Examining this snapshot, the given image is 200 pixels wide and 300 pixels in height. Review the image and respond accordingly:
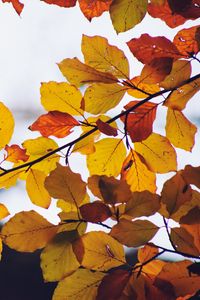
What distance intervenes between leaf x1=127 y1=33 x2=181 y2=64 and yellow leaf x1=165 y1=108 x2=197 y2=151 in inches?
4.6

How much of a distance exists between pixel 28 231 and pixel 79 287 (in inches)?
5.3

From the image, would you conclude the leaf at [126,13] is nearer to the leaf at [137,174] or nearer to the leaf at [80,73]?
the leaf at [80,73]

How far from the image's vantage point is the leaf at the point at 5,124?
79 centimetres

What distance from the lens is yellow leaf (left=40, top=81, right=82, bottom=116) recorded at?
0.80 m

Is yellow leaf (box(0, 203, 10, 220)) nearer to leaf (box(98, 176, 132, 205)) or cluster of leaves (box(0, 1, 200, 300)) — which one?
cluster of leaves (box(0, 1, 200, 300))

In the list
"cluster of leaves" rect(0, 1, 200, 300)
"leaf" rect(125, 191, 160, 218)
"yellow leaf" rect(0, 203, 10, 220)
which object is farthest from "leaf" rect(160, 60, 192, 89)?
"yellow leaf" rect(0, 203, 10, 220)

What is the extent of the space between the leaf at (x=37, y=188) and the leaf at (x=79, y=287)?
21cm

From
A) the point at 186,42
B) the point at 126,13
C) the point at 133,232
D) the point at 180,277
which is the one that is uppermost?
the point at 126,13

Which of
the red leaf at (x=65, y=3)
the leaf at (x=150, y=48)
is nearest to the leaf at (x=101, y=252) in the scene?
the leaf at (x=150, y=48)

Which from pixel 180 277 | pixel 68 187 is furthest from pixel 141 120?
pixel 180 277

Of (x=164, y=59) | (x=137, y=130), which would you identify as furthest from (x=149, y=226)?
(x=164, y=59)

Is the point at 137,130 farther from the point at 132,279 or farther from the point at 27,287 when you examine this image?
the point at 27,287

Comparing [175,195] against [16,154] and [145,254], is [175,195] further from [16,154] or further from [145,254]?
[16,154]

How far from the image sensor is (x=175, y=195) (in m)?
0.70
